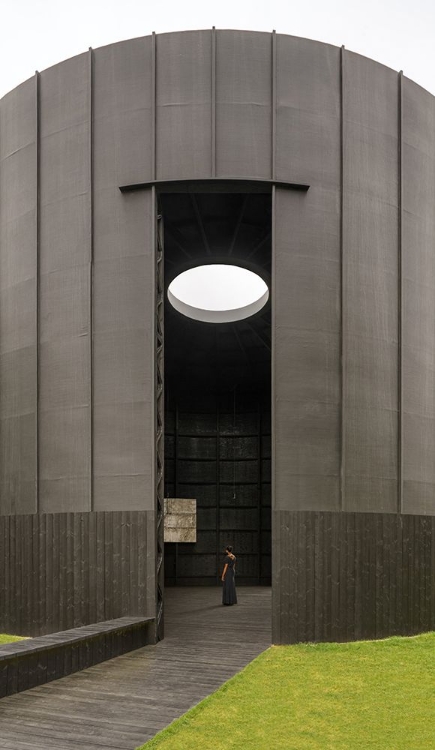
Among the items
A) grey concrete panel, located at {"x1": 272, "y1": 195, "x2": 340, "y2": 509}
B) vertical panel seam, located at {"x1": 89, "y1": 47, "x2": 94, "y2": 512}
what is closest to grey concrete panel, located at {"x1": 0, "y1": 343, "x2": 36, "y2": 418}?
vertical panel seam, located at {"x1": 89, "y1": 47, "x2": 94, "y2": 512}

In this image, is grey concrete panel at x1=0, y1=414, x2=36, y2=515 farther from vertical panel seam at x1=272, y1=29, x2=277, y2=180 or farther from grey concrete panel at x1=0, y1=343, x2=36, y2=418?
vertical panel seam at x1=272, y1=29, x2=277, y2=180

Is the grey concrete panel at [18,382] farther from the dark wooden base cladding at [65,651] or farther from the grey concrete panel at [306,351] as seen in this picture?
the grey concrete panel at [306,351]

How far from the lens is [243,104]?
1376 cm

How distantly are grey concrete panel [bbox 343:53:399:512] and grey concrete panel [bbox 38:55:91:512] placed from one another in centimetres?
457

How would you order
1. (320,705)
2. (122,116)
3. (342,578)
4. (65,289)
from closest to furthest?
(320,705) < (342,578) < (122,116) < (65,289)

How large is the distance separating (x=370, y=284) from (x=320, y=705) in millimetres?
7441

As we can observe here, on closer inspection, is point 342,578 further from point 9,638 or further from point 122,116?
point 122,116

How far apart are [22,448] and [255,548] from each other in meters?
10.8

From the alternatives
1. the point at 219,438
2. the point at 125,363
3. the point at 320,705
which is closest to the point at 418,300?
the point at 125,363

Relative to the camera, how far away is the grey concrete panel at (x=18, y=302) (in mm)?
14719

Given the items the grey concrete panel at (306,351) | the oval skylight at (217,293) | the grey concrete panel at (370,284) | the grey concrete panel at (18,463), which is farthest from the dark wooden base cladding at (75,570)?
the oval skylight at (217,293)

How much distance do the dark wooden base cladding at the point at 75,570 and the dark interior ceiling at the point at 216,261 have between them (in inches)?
228

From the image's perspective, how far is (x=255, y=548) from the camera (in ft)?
77.7

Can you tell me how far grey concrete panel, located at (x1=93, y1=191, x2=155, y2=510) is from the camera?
1338cm
